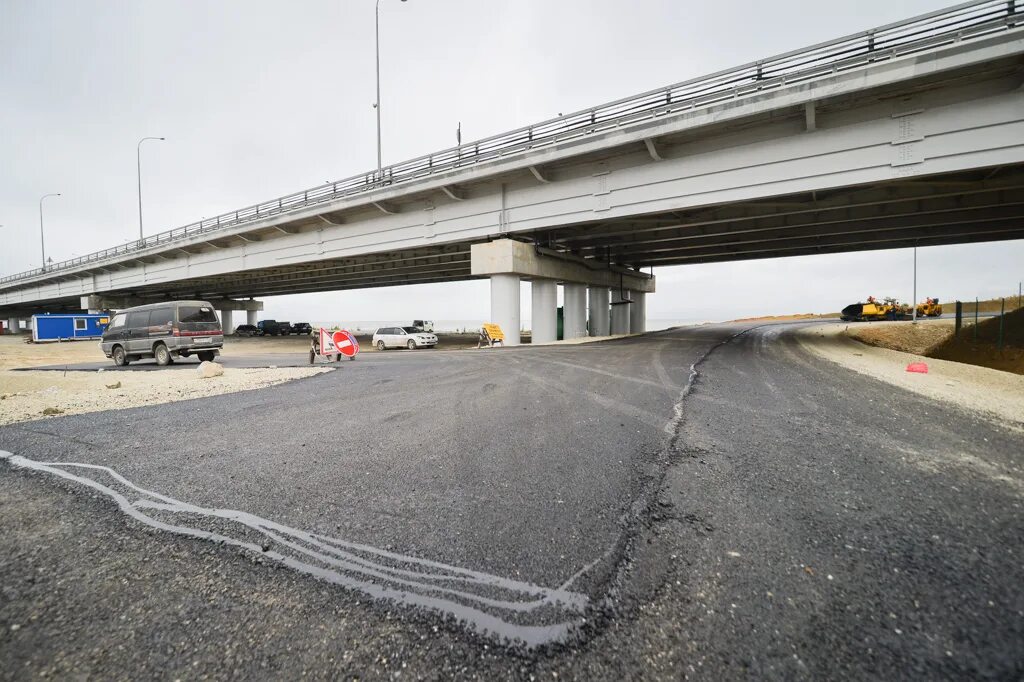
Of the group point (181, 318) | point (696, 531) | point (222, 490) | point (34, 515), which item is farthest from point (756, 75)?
point (181, 318)

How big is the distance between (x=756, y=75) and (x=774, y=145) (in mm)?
2358

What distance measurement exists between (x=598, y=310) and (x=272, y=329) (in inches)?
1816

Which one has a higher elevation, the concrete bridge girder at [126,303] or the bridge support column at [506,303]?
the concrete bridge girder at [126,303]

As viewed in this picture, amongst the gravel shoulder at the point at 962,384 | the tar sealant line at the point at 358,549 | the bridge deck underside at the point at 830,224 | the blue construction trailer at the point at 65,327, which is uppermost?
the bridge deck underside at the point at 830,224

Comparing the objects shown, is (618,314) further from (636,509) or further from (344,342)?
(636,509)

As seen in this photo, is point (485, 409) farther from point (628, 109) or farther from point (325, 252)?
point (325, 252)

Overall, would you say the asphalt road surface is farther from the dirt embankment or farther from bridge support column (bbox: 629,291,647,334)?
bridge support column (bbox: 629,291,647,334)

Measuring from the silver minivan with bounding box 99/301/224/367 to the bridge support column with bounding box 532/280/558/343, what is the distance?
51.4 ft

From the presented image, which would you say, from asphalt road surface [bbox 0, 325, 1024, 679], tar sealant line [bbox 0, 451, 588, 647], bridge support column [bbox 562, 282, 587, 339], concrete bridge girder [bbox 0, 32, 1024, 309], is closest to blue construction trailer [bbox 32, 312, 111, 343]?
concrete bridge girder [bbox 0, 32, 1024, 309]

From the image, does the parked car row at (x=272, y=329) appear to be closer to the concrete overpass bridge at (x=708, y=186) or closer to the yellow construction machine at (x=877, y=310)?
the concrete overpass bridge at (x=708, y=186)

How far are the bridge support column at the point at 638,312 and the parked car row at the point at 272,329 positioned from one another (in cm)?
4387

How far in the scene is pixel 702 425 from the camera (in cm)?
533

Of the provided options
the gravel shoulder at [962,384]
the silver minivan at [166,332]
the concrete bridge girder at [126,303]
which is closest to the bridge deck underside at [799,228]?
the gravel shoulder at [962,384]

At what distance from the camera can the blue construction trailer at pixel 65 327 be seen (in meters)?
36.4
